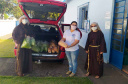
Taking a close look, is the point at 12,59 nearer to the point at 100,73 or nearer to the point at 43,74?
the point at 43,74

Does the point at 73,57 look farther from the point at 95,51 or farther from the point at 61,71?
the point at 61,71

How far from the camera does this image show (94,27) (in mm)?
3799

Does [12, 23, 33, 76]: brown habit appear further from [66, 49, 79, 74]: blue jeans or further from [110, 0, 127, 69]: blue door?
[110, 0, 127, 69]: blue door

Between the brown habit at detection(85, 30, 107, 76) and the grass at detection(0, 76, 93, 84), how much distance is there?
0.40m

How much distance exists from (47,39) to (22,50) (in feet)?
5.73

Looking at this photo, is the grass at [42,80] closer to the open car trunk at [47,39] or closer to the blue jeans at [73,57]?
the blue jeans at [73,57]

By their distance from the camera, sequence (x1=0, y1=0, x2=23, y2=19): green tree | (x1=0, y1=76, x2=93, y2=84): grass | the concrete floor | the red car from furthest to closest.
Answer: (x1=0, y1=0, x2=23, y2=19): green tree, the red car, the concrete floor, (x1=0, y1=76, x2=93, y2=84): grass

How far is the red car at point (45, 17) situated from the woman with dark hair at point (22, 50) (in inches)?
11.7

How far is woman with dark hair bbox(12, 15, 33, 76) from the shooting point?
3.78 metres

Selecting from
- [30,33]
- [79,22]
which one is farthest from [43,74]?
[79,22]

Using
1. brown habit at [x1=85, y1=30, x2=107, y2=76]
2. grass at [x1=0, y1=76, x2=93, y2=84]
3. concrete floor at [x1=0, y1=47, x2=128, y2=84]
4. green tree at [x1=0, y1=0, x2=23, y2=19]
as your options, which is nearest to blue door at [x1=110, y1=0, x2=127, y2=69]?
concrete floor at [x1=0, y1=47, x2=128, y2=84]

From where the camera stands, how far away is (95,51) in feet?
12.9

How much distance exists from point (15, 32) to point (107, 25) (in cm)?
336

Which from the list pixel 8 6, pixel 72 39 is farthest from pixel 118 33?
pixel 8 6
